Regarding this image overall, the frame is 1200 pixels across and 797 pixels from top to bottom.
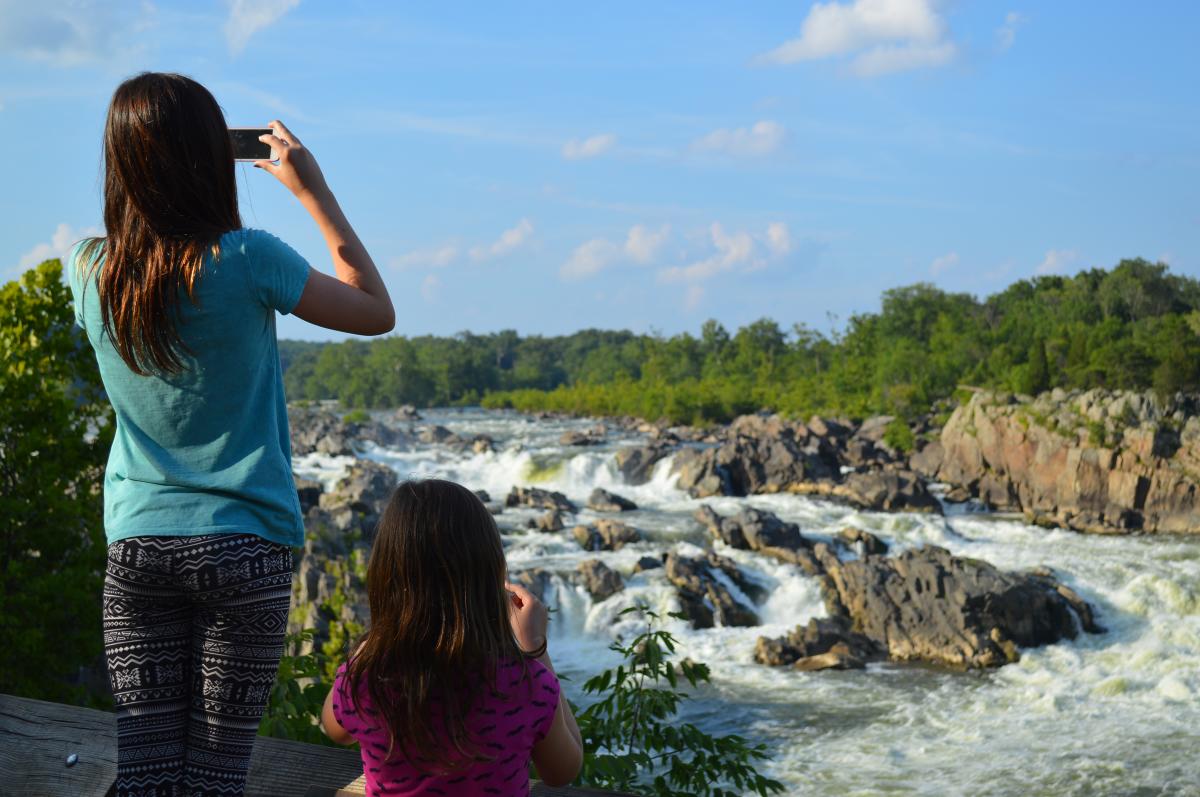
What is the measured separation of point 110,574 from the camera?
1.51 meters

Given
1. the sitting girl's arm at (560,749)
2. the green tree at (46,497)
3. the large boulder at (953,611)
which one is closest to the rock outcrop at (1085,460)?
the large boulder at (953,611)

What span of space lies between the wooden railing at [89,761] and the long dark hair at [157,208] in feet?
2.89

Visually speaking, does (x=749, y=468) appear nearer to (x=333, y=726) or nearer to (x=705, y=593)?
(x=705, y=593)

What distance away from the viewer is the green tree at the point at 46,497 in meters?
6.35

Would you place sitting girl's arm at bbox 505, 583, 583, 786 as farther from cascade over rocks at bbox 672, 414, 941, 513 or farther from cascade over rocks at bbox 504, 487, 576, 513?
cascade over rocks at bbox 672, 414, 941, 513

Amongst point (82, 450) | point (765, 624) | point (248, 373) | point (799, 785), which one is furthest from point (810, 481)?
point (248, 373)

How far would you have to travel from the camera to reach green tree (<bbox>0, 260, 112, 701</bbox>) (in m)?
6.35

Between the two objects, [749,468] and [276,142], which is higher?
[276,142]

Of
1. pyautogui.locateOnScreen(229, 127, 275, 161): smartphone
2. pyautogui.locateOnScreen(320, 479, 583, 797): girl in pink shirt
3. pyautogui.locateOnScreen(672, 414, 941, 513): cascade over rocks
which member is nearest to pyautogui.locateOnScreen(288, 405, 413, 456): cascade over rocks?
pyautogui.locateOnScreen(672, 414, 941, 513): cascade over rocks

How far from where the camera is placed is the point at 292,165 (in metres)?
1.54

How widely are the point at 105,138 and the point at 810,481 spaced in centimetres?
2112

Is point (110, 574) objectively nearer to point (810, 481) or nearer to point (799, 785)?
point (799, 785)

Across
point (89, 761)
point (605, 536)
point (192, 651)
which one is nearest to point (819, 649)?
point (605, 536)

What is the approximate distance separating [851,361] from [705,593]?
107ft
